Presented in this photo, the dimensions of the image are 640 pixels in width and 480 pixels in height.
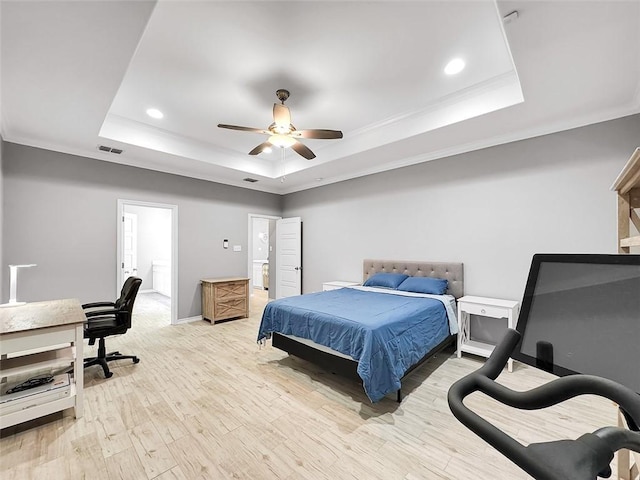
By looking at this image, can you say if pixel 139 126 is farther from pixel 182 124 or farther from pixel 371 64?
pixel 371 64

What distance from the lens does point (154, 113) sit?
3520mm

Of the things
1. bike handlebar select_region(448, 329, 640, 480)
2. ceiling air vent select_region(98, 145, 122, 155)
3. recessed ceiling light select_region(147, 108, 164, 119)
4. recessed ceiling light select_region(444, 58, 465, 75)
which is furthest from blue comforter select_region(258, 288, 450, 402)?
ceiling air vent select_region(98, 145, 122, 155)

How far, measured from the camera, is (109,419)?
221 centimetres

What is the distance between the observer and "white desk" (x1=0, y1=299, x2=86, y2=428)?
6.37 ft

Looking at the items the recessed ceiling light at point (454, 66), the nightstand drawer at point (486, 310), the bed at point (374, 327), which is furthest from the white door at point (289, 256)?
the recessed ceiling light at point (454, 66)

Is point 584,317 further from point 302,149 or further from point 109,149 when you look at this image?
point 109,149

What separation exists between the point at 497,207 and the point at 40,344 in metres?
4.82

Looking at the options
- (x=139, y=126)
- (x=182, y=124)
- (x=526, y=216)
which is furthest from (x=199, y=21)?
(x=526, y=216)

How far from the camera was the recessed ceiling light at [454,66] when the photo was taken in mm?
2539

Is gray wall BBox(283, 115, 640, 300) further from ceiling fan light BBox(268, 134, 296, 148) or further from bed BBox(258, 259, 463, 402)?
ceiling fan light BBox(268, 134, 296, 148)

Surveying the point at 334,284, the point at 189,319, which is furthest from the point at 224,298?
Result: the point at 334,284

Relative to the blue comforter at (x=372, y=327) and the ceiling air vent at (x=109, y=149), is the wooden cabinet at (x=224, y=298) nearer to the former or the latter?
the blue comforter at (x=372, y=327)

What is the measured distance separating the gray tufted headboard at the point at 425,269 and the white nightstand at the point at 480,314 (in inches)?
10.7

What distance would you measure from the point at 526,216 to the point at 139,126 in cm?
523
